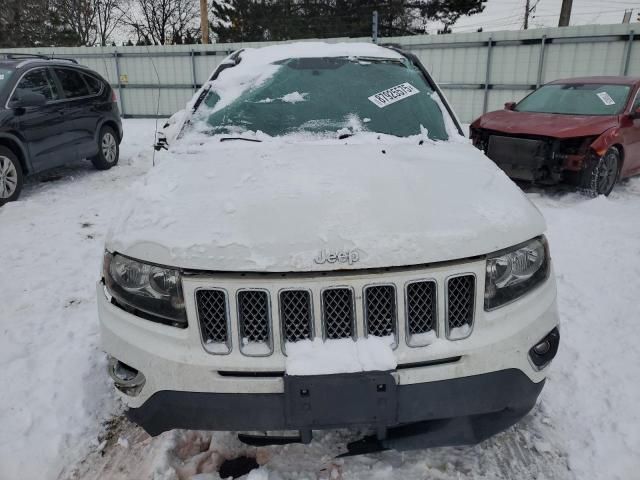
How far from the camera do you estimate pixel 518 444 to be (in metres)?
2.23

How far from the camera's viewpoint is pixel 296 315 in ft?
5.58

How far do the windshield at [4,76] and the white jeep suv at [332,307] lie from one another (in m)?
5.49

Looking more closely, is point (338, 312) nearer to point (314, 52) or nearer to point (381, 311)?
point (381, 311)

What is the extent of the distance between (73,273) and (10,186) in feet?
8.97

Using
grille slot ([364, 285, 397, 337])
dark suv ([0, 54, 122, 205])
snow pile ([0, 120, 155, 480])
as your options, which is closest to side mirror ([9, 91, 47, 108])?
dark suv ([0, 54, 122, 205])

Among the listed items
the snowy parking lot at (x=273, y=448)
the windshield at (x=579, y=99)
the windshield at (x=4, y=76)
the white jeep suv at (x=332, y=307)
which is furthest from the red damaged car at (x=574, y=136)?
the windshield at (x=4, y=76)

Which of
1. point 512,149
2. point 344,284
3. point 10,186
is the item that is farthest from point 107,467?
point 512,149

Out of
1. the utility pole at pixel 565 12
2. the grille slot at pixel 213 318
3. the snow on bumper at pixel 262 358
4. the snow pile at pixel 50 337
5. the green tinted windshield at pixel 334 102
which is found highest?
the utility pole at pixel 565 12

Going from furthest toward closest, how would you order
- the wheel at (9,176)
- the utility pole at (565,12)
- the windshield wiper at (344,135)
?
the utility pole at (565,12) < the wheel at (9,176) < the windshield wiper at (344,135)

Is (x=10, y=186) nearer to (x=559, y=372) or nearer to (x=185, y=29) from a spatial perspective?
(x=559, y=372)

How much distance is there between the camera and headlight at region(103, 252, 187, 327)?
5.73 feet

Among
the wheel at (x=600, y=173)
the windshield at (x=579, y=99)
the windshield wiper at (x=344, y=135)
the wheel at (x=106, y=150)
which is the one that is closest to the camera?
the windshield wiper at (x=344, y=135)

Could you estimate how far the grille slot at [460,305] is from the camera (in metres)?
1.74

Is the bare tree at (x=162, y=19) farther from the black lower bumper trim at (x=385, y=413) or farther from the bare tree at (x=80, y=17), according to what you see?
the black lower bumper trim at (x=385, y=413)
